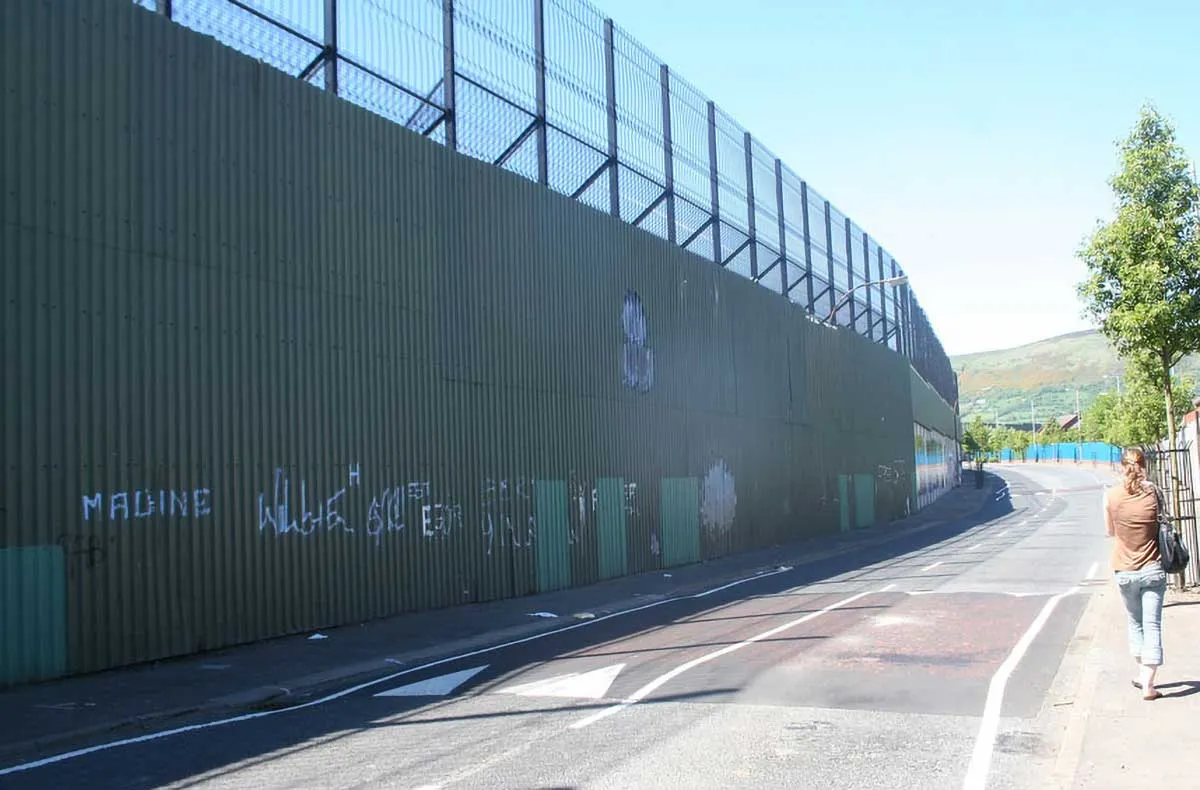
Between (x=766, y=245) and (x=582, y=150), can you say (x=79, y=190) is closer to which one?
(x=582, y=150)

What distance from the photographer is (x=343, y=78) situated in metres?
15.2

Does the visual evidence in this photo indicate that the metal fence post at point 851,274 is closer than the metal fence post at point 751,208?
No

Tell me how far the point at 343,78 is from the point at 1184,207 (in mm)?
11841

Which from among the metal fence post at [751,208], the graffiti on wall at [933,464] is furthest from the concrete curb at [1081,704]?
the graffiti on wall at [933,464]

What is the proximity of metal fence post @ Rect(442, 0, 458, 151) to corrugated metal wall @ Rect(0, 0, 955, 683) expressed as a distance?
0.71 metres

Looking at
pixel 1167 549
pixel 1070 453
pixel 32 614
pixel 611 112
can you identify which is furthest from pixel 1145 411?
Result: pixel 1070 453

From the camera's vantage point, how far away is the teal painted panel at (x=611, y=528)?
20.6m

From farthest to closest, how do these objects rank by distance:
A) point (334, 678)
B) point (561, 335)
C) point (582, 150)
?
point (582, 150) < point (561, 335) < point (334, 678)

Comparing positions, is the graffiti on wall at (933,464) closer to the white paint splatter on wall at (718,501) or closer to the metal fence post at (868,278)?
the metal fence post at (868,278)

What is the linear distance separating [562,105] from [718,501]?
35.3ft

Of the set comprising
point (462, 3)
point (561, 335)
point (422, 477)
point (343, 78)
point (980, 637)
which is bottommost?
point (980, 637)

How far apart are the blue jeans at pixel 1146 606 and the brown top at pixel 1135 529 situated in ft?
0.25

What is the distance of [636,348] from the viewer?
22797mm

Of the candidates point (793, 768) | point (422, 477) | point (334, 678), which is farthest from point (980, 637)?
point (422, 477)
